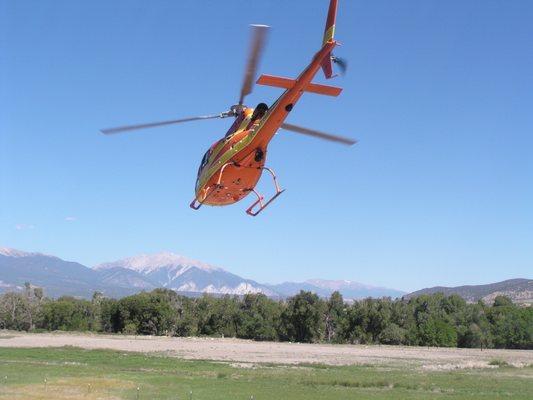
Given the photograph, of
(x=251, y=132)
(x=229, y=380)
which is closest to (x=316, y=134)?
Result: (x=251, y=132)

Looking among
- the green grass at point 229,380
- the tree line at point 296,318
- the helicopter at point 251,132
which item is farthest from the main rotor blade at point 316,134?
the tree line at point 296,318

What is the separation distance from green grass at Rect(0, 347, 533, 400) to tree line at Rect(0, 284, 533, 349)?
2075 inches

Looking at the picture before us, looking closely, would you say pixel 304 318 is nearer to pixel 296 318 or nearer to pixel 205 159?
pixel 296 318

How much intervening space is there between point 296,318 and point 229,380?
72956 millimetres

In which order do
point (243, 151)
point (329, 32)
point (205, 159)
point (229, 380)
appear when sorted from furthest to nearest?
point (229, 380), point (205, 159), point (243, 151), point (329, 32)

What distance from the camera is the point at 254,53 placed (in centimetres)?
1597

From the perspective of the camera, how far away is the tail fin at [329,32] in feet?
56.6

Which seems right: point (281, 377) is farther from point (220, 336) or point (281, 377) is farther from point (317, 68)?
point (220, 336)

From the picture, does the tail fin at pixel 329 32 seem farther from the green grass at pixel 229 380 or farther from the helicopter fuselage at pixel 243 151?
the green grass at pixel 229 380

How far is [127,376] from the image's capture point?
43.2 meters

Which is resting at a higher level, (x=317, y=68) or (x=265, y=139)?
(x=317, y=68)

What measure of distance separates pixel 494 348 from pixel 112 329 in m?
68.9

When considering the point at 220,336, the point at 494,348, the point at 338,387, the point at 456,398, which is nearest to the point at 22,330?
the point at 220,336

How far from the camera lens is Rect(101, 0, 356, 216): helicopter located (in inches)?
688
